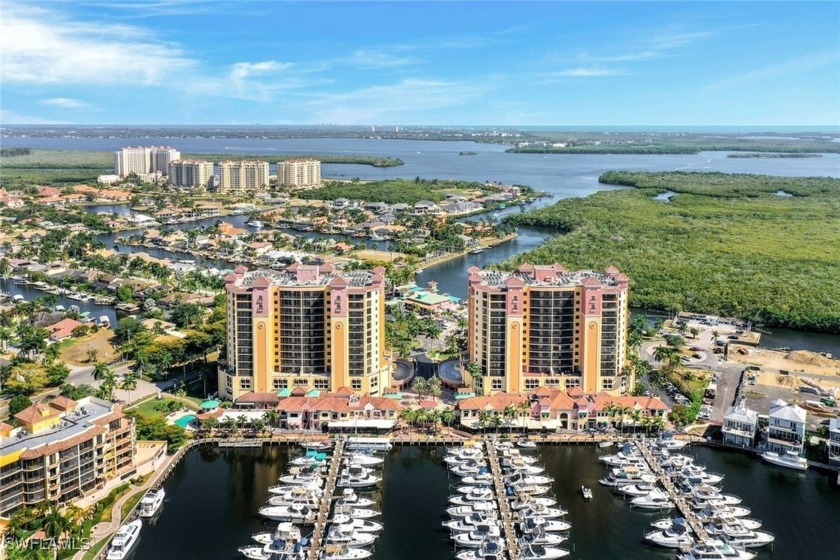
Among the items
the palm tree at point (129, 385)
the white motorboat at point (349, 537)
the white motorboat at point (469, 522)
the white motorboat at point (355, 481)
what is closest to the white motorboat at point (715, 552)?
the white motorboat at point (469, 522)

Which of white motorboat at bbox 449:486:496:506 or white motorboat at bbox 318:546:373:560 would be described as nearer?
white motorboat at bbox 318:546:373:560

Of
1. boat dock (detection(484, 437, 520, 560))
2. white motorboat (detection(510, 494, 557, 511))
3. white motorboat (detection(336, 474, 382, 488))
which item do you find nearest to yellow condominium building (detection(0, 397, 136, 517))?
→ white motorboat (detection(336, 474, 382, 488))

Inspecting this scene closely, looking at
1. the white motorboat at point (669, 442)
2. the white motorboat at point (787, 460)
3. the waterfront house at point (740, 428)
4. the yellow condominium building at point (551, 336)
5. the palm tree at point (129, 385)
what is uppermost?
the yellow condominium building at point (551, 336)

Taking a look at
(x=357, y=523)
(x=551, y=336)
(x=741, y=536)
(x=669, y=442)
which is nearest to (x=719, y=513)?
(x=741, y=536)

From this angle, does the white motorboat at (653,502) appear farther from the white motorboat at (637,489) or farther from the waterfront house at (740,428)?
the waterfront house at (740,428)

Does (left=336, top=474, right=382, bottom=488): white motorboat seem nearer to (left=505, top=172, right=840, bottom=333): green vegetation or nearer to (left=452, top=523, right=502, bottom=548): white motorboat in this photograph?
(left=452, top=523, right=502, bottom=548): white motorboat

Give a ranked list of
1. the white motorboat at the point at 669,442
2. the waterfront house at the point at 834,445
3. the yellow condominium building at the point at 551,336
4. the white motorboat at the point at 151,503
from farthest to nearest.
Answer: the yellow condominium building at the point at 551,336 < the white motorboat at the point at 669,442 < the waterfront house at the point at 834,445 < the white motorboat at the point at 151,503
